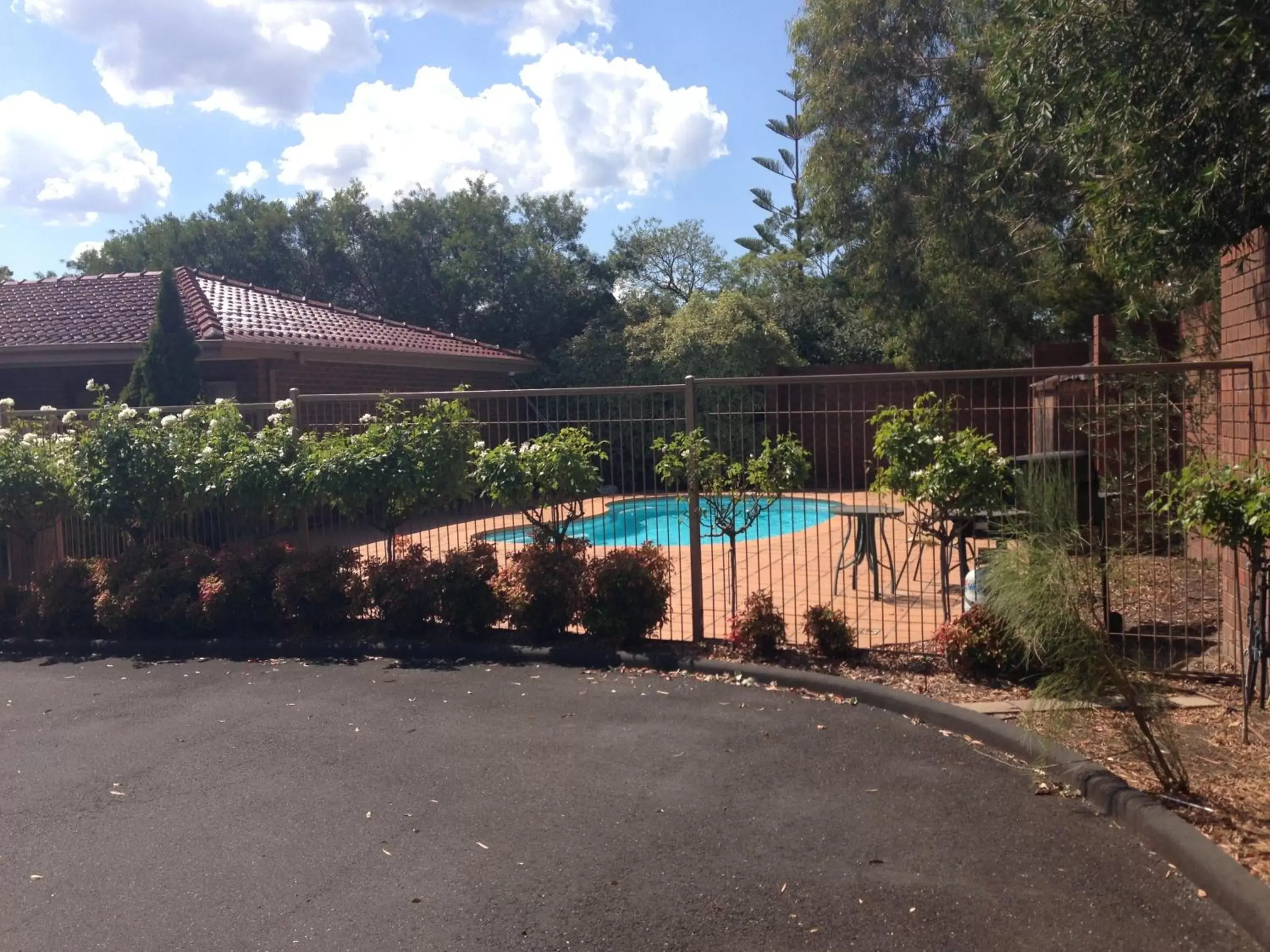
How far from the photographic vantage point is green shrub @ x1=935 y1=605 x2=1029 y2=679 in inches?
281

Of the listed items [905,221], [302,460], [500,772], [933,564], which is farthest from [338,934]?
[905,221]

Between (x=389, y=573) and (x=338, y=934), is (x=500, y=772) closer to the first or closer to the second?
(x=338, y=934)

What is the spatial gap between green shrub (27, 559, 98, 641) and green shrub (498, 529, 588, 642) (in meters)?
4.00

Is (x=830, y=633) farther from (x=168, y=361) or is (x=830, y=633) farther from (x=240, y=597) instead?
(x=168, y=361)

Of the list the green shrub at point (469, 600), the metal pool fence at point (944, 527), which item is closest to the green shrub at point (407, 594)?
the green shrub at point (469, 600)

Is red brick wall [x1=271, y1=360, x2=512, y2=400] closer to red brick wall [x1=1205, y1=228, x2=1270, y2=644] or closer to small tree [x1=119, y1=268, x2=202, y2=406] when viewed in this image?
small tree [x1=119, y1=268, x2=202, y2=406]

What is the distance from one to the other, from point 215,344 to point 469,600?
8.73 metres

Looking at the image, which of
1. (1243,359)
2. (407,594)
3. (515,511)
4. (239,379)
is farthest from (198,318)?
(1243,359)

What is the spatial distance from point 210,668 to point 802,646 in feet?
15.7

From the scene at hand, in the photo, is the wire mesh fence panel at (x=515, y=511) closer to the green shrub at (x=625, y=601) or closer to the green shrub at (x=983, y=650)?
the green shrub at (x=625, y=601)

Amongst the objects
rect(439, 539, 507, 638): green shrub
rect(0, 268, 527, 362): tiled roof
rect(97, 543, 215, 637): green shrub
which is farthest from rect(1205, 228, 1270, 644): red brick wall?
rect(0, 268, 527, 362): tiled roof

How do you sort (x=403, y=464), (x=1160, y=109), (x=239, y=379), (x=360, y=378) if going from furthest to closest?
(x=360, y=378)
(x=239, y=379)
(x=403, y=464)
(x=1160, y=109)

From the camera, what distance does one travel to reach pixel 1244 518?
209 inches

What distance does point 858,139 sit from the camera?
20.8 metres
